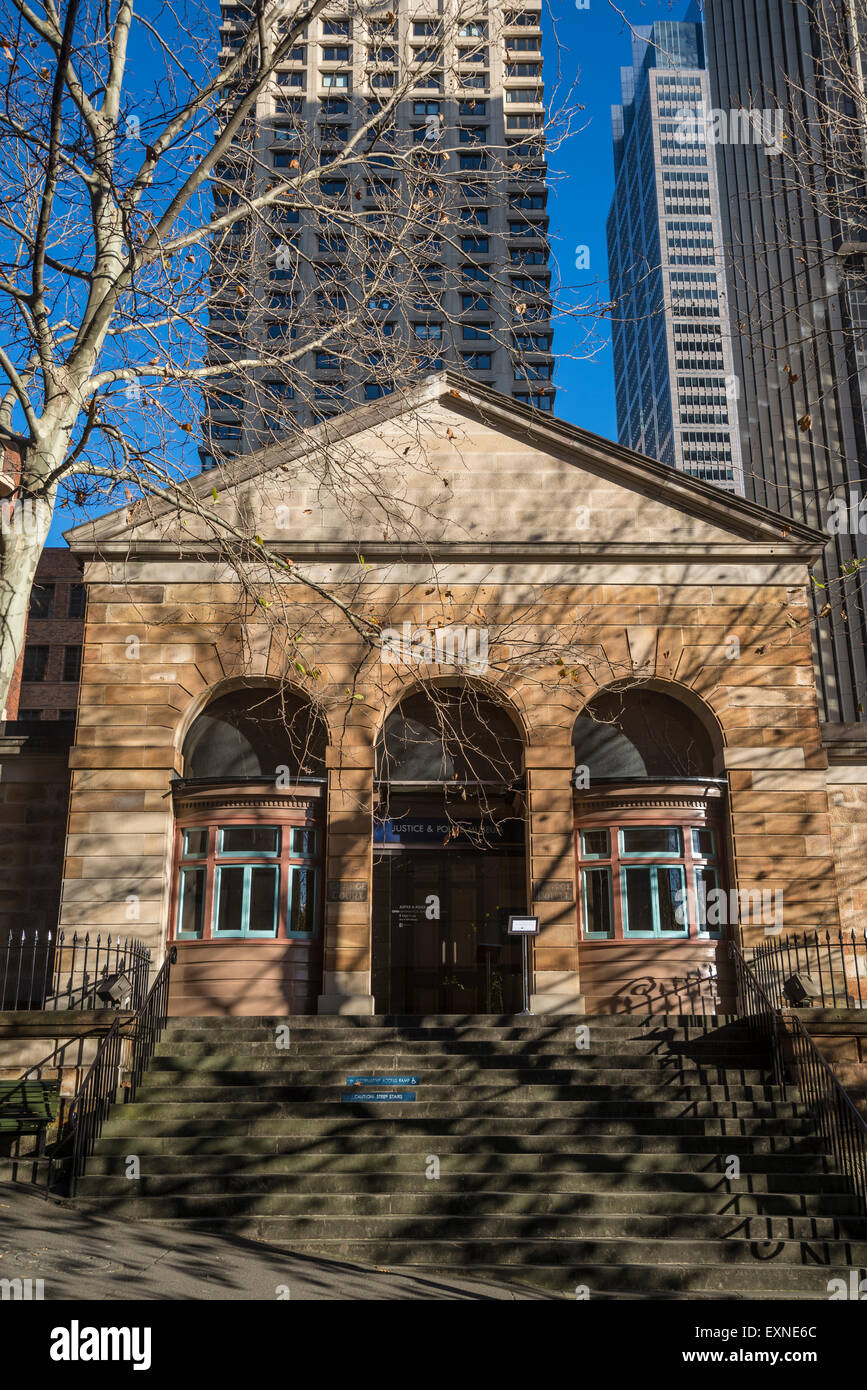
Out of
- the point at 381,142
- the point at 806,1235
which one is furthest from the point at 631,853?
the point at 381,142

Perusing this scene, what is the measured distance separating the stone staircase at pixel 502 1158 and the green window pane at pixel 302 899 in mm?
2503

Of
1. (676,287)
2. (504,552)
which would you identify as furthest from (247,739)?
(676,287)

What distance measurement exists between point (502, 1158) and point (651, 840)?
7276 mm

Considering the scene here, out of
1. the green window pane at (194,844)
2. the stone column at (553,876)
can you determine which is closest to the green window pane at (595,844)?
the stone column at (553,876)

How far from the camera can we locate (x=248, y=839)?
18688mm

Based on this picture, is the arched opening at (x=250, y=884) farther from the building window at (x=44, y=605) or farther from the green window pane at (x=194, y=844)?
the building window at (x=44, y=605)

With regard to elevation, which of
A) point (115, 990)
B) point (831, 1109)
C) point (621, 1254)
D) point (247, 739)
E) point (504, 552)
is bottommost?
point (621, 1254)

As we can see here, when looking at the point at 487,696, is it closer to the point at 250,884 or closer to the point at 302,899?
the point at 302,899

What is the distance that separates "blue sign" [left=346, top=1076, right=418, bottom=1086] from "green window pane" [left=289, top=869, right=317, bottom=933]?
4.09 metres

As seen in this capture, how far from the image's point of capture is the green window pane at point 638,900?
18500 millimetres

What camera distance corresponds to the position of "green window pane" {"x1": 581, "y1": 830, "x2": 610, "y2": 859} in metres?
19.0

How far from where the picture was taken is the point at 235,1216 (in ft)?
38.4

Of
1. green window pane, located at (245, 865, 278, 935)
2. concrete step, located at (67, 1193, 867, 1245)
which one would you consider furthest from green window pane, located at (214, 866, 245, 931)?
concrete step, located at (67, 1193, 867, 1245)

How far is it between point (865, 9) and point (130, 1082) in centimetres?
1462
